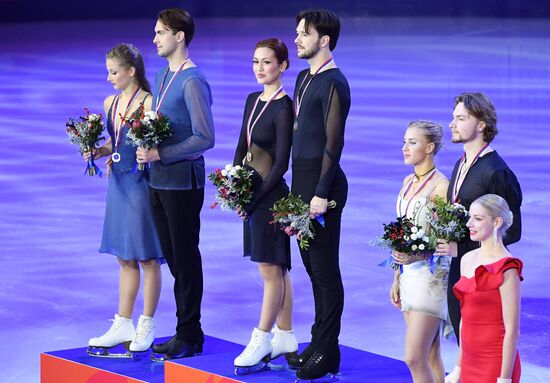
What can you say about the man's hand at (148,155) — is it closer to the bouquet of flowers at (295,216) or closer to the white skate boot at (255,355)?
the bouquet of flowers at (295,216)

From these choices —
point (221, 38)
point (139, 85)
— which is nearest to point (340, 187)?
point (139, 85)

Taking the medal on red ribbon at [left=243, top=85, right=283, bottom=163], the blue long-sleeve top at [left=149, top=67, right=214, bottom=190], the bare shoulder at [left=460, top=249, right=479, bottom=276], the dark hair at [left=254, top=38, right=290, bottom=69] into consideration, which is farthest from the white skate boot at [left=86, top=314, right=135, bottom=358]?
the bare shoulder at [left=460, top=249, right=479, bottom=276]

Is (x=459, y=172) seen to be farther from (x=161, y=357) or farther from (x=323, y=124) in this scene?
(x=161, y=357)

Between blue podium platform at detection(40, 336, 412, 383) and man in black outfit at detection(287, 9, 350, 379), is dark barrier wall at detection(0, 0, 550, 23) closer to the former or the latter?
blue podium platform at detection(40, 336, 412, 383)

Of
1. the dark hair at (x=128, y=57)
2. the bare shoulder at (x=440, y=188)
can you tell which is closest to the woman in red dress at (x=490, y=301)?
the bare shoulder at (x=440, y=188)

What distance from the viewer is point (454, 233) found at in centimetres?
497

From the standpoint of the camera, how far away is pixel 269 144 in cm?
578

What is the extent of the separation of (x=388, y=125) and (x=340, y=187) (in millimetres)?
9004

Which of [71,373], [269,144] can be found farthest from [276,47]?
[71,373]

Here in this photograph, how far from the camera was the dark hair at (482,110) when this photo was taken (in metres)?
5.06

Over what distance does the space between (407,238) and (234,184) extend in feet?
3.43

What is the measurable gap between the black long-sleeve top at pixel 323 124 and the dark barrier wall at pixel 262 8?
2327cm

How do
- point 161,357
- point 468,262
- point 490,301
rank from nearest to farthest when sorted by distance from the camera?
point 490,301 < point 468,262 < point 161,357

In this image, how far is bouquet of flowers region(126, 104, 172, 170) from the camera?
19.6 ft
